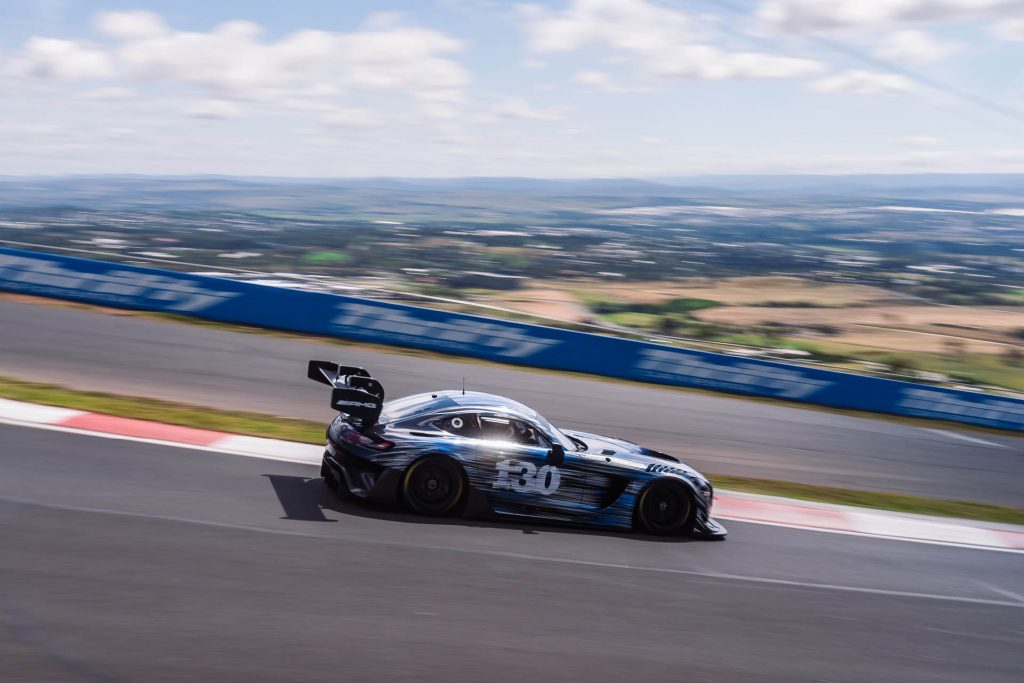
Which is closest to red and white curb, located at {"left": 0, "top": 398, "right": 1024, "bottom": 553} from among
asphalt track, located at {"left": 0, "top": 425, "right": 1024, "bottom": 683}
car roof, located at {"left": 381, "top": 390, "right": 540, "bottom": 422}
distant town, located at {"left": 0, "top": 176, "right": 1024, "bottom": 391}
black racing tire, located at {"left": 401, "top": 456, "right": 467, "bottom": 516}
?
asphalt track, located at {"left": 0, "top": 425, "right": 1024, "bottom": 683}

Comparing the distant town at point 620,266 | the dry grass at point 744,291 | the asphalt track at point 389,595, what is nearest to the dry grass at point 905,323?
the distant town at point 620,266

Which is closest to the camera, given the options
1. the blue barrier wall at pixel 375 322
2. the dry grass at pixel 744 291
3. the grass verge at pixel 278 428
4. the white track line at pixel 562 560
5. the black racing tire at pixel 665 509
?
the white track line at pixel 562 560

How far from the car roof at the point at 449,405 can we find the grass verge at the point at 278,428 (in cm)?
310

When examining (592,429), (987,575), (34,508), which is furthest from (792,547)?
(34,508)

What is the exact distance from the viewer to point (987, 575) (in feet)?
36.3

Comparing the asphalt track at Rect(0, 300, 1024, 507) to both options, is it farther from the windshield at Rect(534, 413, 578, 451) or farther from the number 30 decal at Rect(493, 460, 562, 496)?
the number 30 decal at Rect(493, 460, 562, 496)

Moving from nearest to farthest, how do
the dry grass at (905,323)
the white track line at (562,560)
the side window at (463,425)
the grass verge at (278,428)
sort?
the white track line at (562,560), the side window at (463,425), the grass verge at (278,428), the dry grass at (905,323)

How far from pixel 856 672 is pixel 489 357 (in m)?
14.5

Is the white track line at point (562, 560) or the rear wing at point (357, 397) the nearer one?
the white track line at point (562, 560)

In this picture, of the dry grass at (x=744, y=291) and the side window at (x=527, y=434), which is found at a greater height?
the dry grass at (x=744, y=291)

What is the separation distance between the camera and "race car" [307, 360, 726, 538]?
9.21m

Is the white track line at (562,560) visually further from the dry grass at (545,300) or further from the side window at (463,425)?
the dry grass at (545,300)

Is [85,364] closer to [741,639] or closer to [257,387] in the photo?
[257,387]

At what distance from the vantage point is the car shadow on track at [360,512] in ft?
29.9
